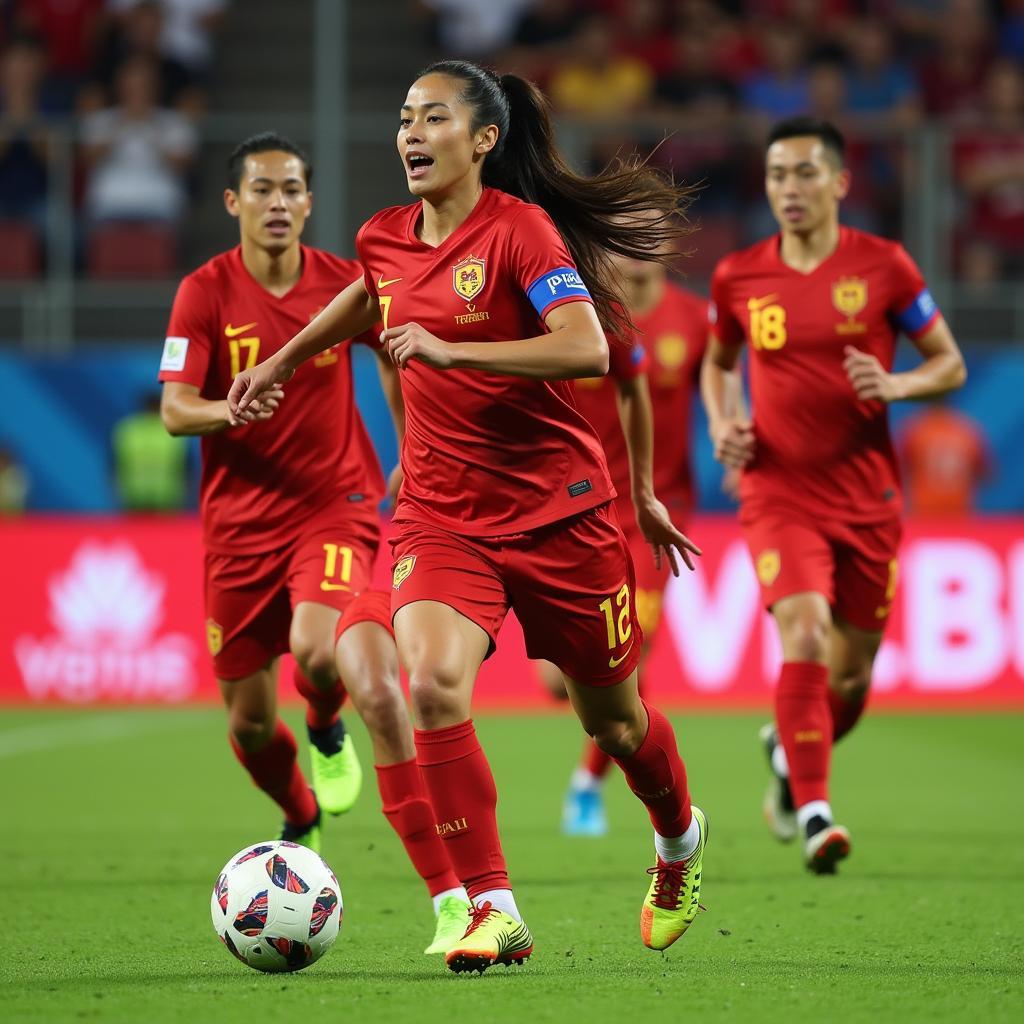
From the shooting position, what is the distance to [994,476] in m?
16.9

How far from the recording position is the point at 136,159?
16.7 meters

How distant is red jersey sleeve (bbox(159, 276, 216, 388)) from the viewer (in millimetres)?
6957

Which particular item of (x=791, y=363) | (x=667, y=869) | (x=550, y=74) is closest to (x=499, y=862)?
(x=667, y=869)

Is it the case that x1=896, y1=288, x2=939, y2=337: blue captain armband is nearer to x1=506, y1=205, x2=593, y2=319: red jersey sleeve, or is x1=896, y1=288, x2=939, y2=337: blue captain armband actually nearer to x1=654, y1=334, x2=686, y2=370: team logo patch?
x1=654, y1=334, x2=686, y2=370: team logo patch

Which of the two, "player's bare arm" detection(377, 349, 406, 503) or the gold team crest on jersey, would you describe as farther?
the gold team crest on jersey

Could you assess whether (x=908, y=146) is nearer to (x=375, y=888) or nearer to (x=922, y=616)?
(x=922, y=616)

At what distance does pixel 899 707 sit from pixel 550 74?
7.11 meters

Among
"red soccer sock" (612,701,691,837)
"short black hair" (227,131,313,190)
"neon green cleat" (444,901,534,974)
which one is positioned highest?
"short black hair" (227,131,313,190)

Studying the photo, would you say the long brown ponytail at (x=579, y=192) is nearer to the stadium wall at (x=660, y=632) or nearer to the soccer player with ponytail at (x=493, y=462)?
the soccer player with ponytail at (x=493, y=462)

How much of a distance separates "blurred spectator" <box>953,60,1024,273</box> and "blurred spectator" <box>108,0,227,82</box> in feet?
23.7

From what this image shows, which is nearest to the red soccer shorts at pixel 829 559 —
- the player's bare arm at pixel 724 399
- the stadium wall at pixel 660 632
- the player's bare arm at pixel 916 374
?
the player's bare arm at pixel 724 399

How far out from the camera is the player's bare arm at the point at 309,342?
570cm

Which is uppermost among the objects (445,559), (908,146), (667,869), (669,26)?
(669,26)

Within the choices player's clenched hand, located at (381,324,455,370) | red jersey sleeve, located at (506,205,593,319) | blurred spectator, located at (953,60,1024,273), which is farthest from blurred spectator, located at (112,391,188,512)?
player's clenched hand, located at (381,324,455,370)
